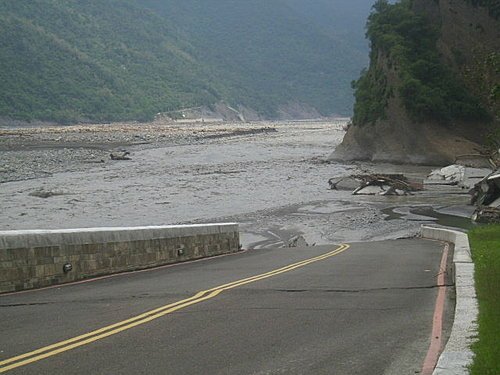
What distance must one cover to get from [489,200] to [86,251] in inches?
935

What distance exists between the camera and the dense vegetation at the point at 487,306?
23.2ft

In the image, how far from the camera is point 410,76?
6575cm

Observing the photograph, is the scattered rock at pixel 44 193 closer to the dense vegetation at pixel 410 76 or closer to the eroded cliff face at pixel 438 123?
the eroded cliff face at pixel 438 123

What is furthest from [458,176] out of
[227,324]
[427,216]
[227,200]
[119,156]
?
[227,324]

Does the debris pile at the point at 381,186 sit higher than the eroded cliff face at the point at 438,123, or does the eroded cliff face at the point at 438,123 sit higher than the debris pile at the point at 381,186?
the eroded cliff face at the point at 438,123

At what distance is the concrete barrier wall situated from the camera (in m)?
12.7

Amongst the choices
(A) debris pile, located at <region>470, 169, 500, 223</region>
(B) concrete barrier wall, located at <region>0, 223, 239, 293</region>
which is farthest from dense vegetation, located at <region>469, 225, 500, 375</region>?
(A) debris pile, located at <region>470, 169, 500, 223</region>

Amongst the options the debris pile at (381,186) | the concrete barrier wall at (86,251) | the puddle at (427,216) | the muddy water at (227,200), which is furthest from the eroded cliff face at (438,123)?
the concrete barrier wall at (86,251)

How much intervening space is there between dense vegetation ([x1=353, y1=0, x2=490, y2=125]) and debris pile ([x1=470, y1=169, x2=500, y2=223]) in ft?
95.8

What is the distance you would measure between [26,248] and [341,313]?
558cm

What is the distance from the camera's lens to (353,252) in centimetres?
2062

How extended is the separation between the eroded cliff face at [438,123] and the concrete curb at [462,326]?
50.2 metres

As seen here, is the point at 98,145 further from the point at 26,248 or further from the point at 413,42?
the point at 26,248

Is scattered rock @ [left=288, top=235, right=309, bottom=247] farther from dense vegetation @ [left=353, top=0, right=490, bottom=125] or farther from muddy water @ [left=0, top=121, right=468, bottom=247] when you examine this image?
dense vegetation @ [left=353, top=0, right=490, bottom=125]
